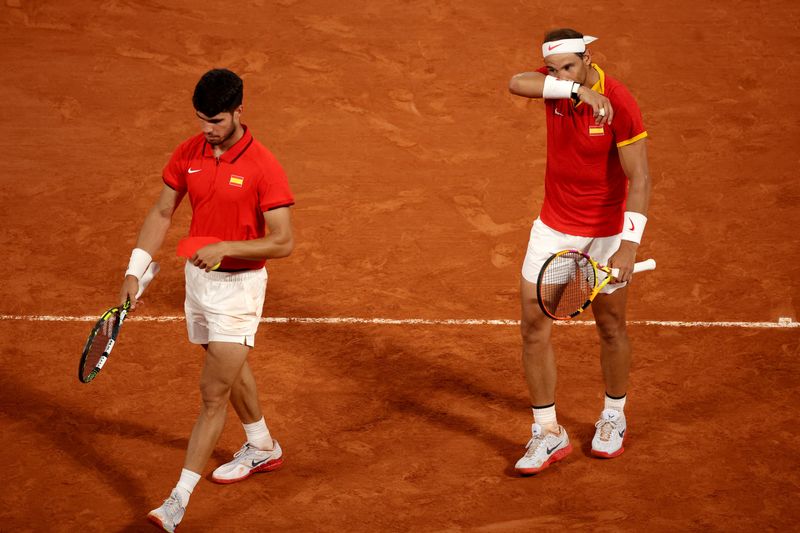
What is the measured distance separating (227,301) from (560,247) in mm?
2098

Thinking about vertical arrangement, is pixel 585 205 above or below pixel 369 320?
above

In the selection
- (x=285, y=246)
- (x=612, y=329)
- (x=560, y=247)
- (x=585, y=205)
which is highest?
(x=285, y=246)

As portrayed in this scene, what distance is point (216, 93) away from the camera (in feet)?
19.5

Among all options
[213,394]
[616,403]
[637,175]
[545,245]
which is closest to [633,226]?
[637,175]

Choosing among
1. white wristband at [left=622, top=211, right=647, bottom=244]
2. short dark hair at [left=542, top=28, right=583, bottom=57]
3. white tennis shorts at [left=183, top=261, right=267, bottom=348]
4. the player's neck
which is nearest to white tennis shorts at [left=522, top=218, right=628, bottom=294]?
white wristband at [left=622, top=211, right=647, bottom=244]

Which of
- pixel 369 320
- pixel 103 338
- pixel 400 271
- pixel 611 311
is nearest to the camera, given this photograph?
A: pixel 103 338

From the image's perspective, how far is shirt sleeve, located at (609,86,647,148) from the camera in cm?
640

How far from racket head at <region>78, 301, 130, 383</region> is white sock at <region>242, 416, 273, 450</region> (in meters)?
1.20

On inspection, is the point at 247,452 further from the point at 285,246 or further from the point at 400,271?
the point at 400,271

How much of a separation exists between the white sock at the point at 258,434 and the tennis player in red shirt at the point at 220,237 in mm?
668

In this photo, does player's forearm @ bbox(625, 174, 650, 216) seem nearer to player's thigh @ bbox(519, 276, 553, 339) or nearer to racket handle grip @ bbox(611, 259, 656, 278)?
racket handle grip @ bbox(611, 259, 656, 278)

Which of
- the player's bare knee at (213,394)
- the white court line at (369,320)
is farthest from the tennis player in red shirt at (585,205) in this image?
the player's bare knee at (213,394)

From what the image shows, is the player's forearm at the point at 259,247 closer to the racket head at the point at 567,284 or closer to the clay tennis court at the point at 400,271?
the racket head at the point at 567,284

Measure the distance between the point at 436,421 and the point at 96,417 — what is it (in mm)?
2431
